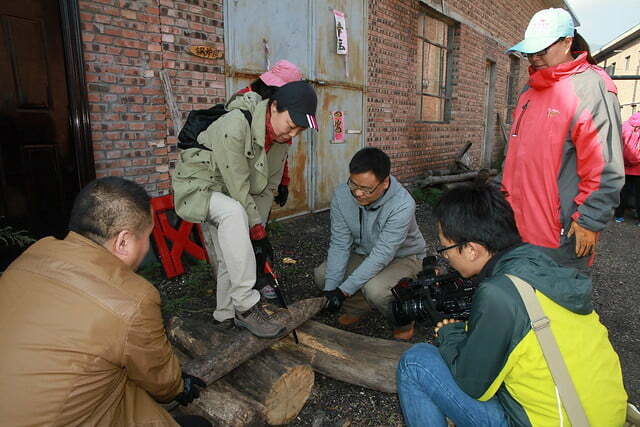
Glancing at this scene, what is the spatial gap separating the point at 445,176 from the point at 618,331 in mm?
5403

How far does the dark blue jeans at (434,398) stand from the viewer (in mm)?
1628

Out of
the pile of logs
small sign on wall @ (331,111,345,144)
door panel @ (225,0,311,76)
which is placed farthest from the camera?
small sign on wall @ (331,111,345,144)

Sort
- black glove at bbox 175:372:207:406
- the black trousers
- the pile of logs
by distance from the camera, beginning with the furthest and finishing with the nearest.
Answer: the black trousers
the pile of logs
black glove at bbox 175:372:207:406

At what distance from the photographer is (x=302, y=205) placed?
6199 mm

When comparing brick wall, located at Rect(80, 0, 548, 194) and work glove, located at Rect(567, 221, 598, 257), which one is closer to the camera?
work glove, located at Rect(567, 221, 598, 257)

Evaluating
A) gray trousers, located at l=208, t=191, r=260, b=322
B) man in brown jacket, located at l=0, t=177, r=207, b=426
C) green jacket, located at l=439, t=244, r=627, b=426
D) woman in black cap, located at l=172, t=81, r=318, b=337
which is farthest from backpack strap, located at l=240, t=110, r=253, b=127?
green jacket, located at l=439, t=244, r=627, b=426

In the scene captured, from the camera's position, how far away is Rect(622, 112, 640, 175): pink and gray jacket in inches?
283

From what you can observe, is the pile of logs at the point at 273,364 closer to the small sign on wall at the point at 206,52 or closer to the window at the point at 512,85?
the small sign on wall at the point at 206,52

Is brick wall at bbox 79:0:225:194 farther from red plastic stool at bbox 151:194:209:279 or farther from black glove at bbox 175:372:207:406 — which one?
black glove at bbox 175:372:207:406

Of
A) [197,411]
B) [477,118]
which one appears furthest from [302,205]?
[477,118]

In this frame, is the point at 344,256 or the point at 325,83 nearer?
the point at 344,256

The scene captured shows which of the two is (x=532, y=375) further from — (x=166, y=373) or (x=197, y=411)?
(x=197, y=411)

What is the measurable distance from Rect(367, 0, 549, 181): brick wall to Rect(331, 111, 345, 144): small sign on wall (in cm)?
72

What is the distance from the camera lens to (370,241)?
330 cm
